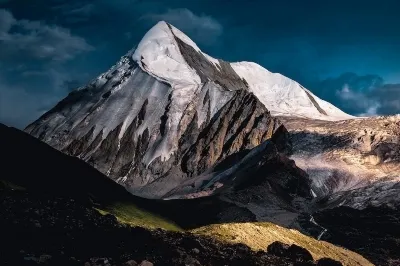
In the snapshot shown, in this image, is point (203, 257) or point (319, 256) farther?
point (319, 256)

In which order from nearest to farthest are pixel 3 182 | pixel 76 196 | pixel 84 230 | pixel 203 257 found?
pixel 203 257
pixel 84 230
pixel 3 182
pixel 76 196

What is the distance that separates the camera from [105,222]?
157 m

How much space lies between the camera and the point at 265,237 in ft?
543

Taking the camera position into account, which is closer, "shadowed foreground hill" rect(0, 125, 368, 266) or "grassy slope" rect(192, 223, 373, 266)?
"shadowed foreground hill" rect(0, 125, 368, 266)

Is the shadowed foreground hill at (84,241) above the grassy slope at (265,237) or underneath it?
underneath

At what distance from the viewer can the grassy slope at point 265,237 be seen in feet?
518

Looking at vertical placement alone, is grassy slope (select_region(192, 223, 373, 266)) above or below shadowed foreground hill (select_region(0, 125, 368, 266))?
above

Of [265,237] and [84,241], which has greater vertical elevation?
[265,237]

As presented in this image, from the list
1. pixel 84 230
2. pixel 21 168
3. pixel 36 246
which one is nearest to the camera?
pixel 36 246

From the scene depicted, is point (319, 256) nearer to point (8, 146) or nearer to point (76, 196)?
point (76, 196)

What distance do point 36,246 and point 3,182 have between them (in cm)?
5639

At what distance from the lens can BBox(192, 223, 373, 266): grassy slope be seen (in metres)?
158

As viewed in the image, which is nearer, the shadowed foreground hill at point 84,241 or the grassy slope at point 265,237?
the shadowed foreground hill at point 84,241

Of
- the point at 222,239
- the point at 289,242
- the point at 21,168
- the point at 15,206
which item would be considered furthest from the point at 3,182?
the point at 289,242
